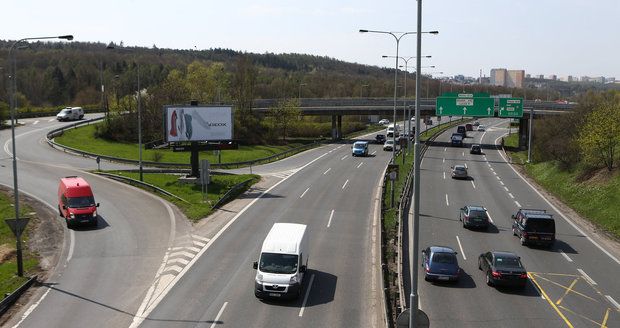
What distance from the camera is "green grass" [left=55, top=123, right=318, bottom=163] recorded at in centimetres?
6450

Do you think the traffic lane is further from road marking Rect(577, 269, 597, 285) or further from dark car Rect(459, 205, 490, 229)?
road marking Rect(577, 269, 597, 285)

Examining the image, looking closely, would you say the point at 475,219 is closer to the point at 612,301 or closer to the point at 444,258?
the point at 444,258

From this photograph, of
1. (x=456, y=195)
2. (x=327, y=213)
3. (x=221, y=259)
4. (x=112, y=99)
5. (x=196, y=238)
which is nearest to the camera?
(x=221, y=259)

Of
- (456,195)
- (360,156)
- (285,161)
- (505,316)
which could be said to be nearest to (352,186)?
(456,195)

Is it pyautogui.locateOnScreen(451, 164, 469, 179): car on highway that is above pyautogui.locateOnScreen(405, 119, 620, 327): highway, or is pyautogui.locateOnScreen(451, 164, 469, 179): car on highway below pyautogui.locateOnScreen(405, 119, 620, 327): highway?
above

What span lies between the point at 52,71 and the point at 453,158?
101412mm

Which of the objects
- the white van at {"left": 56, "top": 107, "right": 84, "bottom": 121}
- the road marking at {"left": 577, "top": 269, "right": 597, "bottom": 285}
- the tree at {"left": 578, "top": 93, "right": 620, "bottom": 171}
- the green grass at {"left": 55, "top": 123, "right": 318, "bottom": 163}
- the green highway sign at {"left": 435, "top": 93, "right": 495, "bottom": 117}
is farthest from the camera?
the white van at {"left": 56, "top": 107, "right": 84, "bottom": 121}

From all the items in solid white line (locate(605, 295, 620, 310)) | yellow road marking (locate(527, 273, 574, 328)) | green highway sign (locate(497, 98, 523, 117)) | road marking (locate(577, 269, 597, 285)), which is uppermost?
green highway sign (locate(497, 98, 523, 117))

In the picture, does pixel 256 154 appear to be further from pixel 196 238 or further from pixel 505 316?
pixel 505 316

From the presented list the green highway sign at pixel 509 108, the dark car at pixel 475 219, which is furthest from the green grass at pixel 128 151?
the dark car at pixel 475 219

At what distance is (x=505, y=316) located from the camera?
22703 mm

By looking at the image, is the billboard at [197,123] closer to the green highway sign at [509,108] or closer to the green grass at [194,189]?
the green grass at [194,189]

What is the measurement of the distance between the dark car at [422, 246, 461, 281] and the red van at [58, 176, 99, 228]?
63.4 feet

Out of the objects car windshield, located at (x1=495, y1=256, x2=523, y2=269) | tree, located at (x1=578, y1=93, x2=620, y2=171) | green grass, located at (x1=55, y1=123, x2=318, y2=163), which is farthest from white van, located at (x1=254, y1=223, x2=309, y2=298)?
green grass, located at (x1=55, y1=123, x2=318, y2=163)
